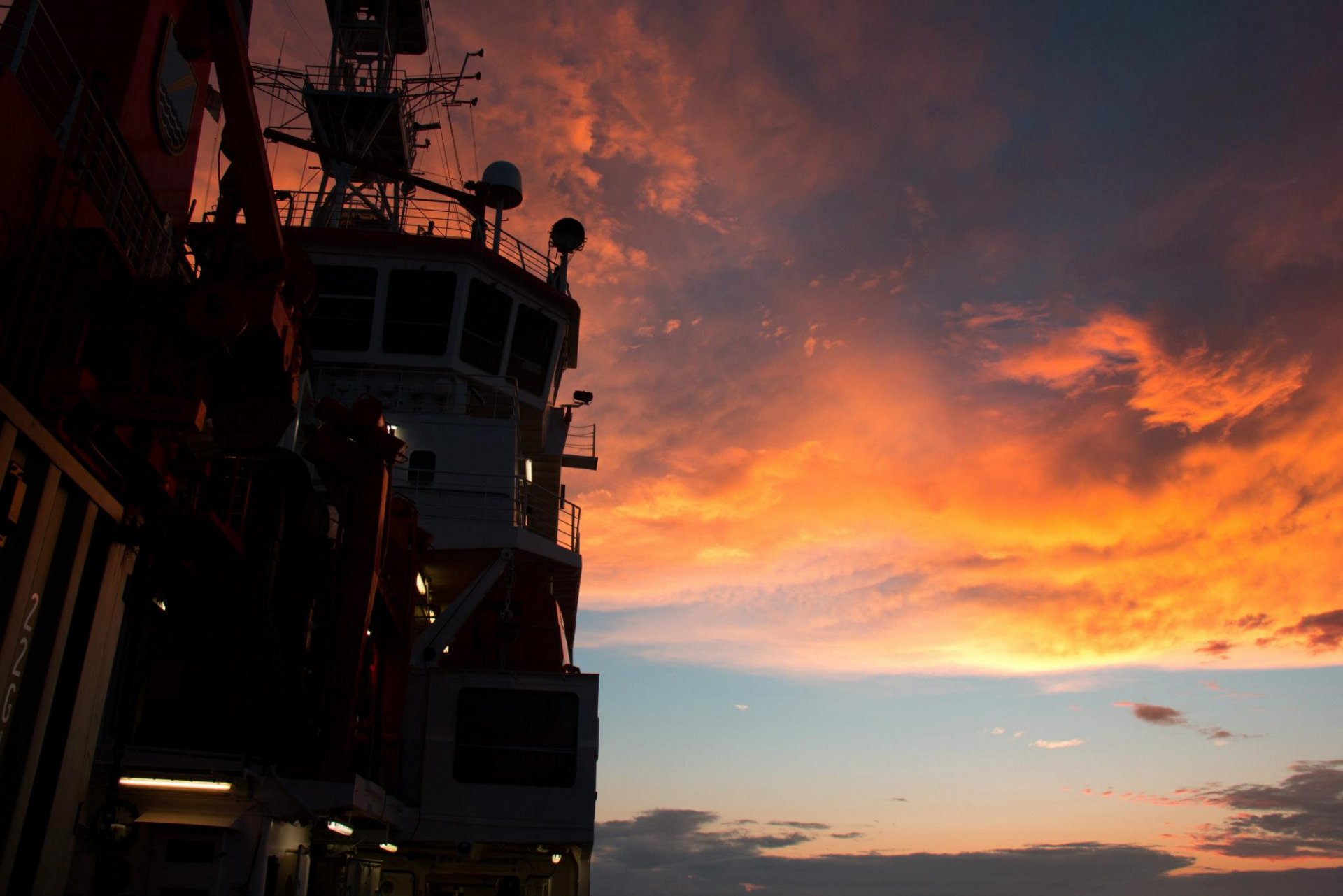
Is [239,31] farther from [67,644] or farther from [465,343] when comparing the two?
[465,343]

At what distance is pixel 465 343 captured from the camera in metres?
23.2

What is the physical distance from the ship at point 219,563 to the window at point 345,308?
204 centimetres

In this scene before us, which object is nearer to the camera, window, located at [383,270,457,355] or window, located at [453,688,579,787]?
window, located at [453,688,579,787]

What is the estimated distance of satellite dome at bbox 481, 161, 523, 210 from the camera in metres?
26.3

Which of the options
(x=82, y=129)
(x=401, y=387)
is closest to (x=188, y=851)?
(x=82, y=129)

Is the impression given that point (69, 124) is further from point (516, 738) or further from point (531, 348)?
point (531, 348)

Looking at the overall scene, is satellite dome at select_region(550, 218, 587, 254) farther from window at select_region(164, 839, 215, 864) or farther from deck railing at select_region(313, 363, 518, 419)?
window at select_region(164, 839, 215, 864)

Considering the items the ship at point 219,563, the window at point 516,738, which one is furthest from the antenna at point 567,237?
the window at point 516,738

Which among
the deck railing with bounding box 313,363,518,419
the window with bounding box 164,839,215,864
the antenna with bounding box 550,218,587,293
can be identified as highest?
the antenna with bounding box 550,218,587,293

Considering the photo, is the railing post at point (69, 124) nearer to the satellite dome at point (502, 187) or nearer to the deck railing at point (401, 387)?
the deck railing at point (401, 387)

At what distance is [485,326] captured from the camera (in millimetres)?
23766

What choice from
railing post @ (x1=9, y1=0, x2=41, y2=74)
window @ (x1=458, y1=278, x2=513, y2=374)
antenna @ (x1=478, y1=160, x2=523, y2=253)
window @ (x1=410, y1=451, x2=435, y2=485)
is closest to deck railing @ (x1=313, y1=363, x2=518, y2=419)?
window @ (x1=458, y1=278, x2=513, y2=374)

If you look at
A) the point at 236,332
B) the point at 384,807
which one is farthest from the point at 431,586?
the point at 236,332

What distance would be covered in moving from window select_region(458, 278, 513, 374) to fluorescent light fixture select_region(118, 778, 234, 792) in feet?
45.8
